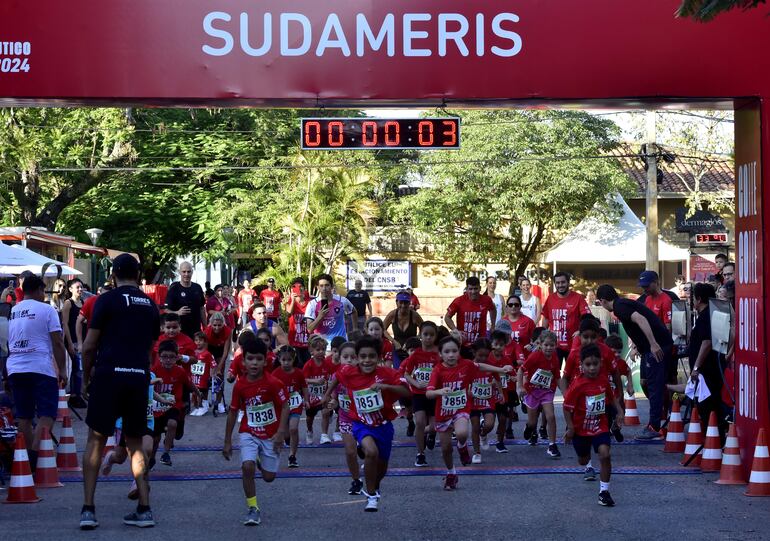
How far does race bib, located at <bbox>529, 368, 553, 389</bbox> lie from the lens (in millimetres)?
12852

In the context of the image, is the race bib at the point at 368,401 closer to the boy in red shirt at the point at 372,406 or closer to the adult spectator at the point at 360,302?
the boy in red shirt at the point at 372,406

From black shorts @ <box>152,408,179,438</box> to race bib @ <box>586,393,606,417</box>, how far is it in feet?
13.0

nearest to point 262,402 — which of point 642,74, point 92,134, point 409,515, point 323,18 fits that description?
point 409,515

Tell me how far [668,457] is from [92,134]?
81.6ft

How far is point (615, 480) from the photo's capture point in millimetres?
10812

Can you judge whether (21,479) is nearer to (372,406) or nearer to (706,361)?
(372,406)

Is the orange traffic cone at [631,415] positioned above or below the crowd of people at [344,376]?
below

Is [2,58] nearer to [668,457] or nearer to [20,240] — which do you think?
[668,457]

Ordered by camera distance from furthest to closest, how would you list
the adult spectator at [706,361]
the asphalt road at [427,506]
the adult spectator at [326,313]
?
the adult spectator at [326,313] → the adult spectator at [706,361] → the asphalt road at [427,506]

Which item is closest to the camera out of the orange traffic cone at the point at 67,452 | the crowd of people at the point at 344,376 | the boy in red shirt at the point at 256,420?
the crowd of people at the point at 344,376

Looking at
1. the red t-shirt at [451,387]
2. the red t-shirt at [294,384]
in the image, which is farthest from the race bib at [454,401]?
the red t-shirt at [294,384]

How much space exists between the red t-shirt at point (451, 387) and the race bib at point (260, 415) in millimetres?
2087

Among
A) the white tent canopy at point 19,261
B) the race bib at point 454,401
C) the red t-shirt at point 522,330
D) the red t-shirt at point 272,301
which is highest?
the white tent canopy at point 19,261

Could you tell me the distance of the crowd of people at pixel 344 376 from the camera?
866 centimetres
